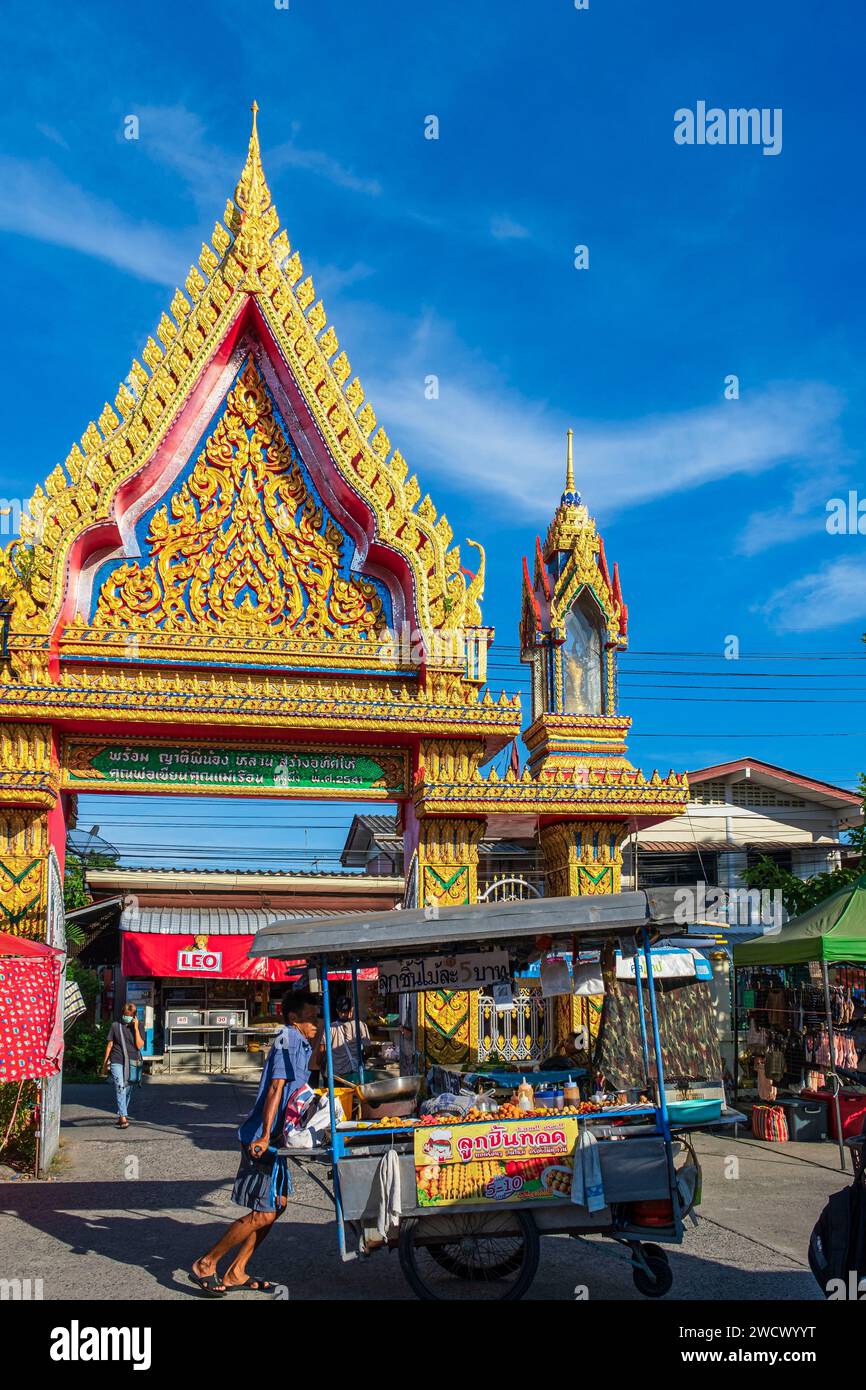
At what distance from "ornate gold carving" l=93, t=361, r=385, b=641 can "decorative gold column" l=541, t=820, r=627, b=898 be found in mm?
3750

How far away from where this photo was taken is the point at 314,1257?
893cm

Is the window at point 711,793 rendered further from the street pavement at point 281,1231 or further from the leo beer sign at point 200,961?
the street pavement at point 281,1231

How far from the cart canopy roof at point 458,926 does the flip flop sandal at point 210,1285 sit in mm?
2185

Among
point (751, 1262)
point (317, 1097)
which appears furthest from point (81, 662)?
point (751, 1262)

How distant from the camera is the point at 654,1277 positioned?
25.0 feet

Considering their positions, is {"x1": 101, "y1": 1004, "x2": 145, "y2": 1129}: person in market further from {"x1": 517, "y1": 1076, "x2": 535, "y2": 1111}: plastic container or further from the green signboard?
{"x1": 517, "y1": 1076, "x2": 535, "y2": 1111}: plastic container

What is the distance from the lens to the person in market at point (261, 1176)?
7906 mm

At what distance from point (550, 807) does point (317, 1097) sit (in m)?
7.17

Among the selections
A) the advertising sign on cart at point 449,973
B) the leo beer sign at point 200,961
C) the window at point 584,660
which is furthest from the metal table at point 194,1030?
the advertising sign on cart at point 449,973

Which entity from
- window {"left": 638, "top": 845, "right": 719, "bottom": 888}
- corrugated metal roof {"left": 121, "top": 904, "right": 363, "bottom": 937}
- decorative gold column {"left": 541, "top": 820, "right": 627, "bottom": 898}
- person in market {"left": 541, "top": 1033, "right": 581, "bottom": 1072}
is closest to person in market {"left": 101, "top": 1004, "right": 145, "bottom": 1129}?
person in market {"left": 541, "top": 1033, "right": 581, "bottom": 1072}

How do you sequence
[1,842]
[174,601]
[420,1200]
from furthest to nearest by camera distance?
[174,601] → [1,842] → [420,1200]

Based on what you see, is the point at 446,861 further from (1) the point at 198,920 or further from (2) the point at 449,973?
(1) the point at 198,920

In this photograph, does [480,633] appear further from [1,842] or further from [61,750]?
[1,842]

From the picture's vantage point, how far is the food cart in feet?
25.0
